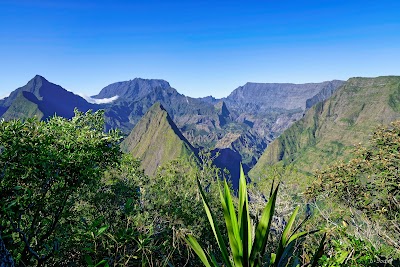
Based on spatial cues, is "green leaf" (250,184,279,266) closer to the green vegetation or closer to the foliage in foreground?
the green vegetation

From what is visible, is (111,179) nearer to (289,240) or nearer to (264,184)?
(264,184)

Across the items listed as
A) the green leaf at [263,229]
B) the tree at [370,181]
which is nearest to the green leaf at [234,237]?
the green leaf at [263,229]

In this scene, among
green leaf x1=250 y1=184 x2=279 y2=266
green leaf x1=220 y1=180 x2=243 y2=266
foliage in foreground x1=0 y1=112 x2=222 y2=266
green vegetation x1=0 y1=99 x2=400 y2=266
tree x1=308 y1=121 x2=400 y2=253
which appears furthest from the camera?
tree x1=308 y1=121 x2=400 y2=253

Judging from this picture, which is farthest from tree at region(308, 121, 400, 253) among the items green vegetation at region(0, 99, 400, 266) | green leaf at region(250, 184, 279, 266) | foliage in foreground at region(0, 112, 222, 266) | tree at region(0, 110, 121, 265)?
green leaf at region(250, 184, 279, 266)

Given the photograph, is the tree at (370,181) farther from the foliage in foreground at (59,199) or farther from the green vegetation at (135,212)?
the foliage in foreground at (59,199)

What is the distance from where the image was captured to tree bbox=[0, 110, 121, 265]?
575 cm

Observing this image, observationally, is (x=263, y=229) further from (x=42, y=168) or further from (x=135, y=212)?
(x=135, y=212)

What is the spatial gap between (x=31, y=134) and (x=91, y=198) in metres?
6.89

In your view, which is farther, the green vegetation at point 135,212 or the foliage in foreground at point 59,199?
the foliage in foreground at point 59,199

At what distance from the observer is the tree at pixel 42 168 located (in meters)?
5.75

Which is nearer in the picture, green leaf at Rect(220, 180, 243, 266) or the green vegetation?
green leaf at Rect(220, 180, 243, 266)

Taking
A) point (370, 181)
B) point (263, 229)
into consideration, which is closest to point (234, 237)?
point (263, 229)

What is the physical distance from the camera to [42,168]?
20.9 feet

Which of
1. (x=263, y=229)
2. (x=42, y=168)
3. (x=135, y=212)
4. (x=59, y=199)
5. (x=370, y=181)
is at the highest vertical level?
(x=42, y=168)
